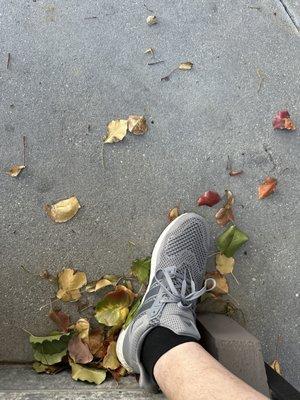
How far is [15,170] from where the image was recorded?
217 cm

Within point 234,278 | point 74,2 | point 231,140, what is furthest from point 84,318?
point 74,2

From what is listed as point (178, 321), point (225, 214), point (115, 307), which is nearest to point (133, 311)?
point (115, 307)

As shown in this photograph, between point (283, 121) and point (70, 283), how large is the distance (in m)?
1.07

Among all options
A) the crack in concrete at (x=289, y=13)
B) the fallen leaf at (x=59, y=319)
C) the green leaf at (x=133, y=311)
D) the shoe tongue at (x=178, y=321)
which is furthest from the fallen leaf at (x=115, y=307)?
the crack in concrete at (x=289, y=13)

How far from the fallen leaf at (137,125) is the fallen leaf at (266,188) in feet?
1.72

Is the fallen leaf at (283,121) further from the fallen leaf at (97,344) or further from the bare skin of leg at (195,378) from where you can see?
the fallen leaf at (97,344)

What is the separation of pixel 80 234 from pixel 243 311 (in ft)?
2.34

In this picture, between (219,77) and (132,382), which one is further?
(219,77)

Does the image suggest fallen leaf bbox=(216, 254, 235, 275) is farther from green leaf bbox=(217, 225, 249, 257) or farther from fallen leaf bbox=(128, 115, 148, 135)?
fallen leaf bbox=(128, 115, 148, 135)

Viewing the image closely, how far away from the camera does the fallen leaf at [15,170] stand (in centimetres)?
217

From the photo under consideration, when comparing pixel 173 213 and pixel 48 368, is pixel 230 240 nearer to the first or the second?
pixel 173 213

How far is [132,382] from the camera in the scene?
2.00 m

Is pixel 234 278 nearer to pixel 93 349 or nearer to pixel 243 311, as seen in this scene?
pixel 243 311

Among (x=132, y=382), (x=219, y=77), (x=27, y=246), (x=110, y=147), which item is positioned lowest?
(x=132, y=382)
